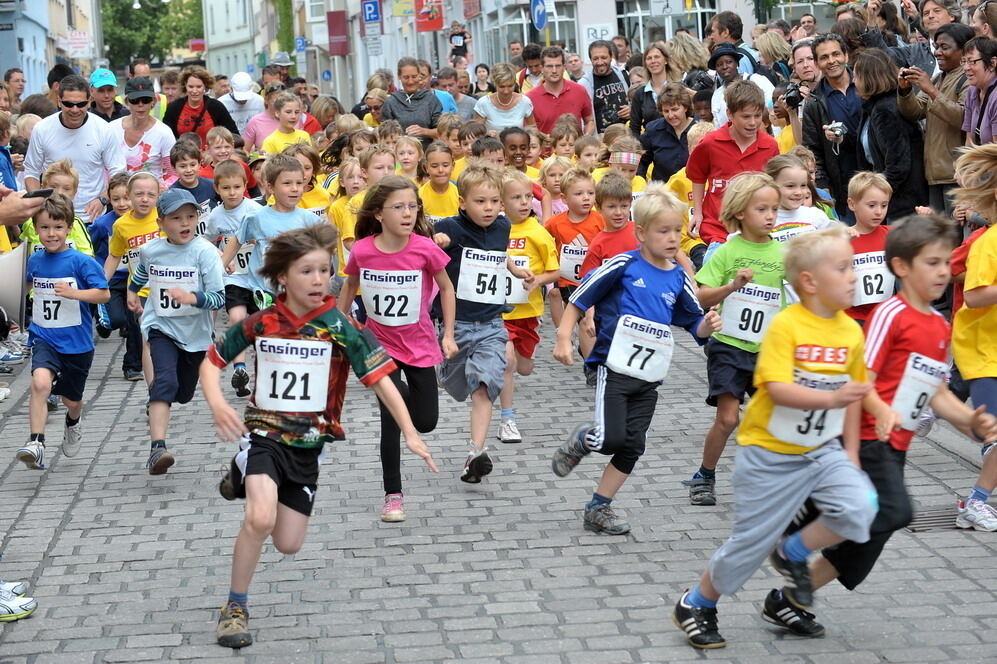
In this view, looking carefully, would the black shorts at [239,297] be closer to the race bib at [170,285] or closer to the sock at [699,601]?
the race bib at [170,285]

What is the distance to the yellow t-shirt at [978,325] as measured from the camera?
6.41 m

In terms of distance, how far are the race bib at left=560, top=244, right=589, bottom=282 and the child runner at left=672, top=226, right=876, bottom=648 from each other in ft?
15.8

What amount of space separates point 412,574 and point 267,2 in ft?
298

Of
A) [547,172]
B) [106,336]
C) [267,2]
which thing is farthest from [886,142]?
[267,2]

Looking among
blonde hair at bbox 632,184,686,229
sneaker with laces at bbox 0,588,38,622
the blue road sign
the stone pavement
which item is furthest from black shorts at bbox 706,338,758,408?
the blue road sign

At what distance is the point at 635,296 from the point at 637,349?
0.24 metres

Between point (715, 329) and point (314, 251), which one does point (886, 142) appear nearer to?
point (715, 329)

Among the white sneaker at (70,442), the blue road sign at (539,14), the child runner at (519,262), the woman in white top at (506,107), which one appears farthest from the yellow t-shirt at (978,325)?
the blue road sign at (539,14)

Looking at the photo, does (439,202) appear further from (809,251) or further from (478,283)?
(809,251)

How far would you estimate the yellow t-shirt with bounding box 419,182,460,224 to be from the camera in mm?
10633

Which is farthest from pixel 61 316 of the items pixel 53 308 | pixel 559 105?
pixel 559 105

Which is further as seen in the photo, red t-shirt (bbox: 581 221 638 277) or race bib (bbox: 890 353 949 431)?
red t-shirt (bbox: 581 221 638 277)

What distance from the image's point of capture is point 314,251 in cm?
562

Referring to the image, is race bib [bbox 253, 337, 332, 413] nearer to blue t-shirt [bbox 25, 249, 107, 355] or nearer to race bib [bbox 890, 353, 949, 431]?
race bib [bbox 890, 353, 949, 431]
